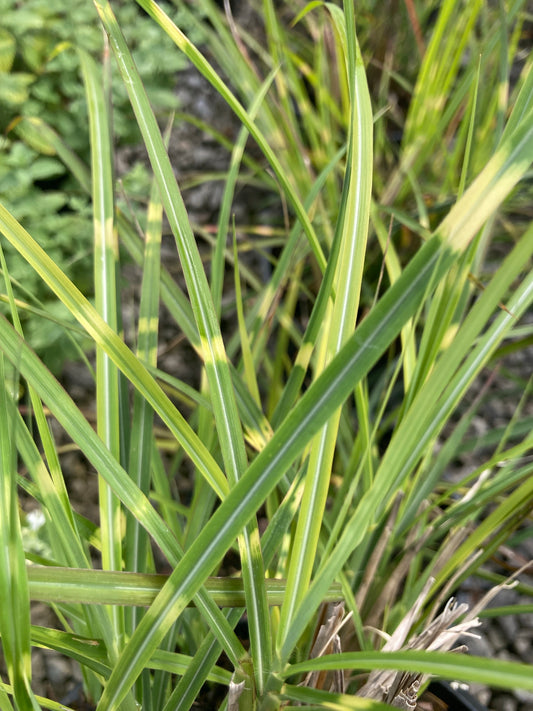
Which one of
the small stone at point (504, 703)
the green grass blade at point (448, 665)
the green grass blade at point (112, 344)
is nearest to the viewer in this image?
the green grass blade at point (448, 665)

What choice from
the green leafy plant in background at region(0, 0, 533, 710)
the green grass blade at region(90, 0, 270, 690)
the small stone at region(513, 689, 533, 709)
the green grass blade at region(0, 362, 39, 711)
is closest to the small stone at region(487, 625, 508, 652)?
the small stone at region(513, 689, 533, 709)

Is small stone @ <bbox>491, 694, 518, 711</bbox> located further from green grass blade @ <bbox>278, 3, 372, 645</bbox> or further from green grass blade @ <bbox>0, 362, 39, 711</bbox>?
green grass blade @ <bbox>0, 362, 39, 711</bbox>

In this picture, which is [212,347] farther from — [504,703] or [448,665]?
[504,703]

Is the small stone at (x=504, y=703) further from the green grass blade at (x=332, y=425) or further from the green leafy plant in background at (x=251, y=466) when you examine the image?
the green grass blade at (x=332, y=425)

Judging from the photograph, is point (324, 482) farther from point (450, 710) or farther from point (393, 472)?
point (450, 710)

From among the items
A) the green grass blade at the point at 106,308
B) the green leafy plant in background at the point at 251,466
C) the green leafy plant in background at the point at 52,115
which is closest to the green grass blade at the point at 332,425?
the green leafy plant in background at the point at 251,466

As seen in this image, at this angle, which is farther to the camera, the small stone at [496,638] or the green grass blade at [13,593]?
the small stone at [496,638]

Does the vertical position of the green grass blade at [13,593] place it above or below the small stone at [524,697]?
above

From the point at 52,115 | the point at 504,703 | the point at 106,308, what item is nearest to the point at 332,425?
the point at 106,308

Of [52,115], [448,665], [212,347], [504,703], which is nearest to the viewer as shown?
[448,665]

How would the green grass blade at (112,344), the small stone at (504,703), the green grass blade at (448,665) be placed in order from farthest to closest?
the small stone at (504,703), the green grass blade at (112,344), the green grass blade at (448,665)

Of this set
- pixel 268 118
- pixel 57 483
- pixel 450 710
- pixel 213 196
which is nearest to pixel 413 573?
pixel 450 710
